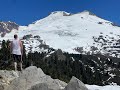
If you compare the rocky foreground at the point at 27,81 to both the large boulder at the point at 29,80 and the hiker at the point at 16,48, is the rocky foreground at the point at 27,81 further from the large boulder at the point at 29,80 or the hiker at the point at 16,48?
the hiker at the point at 16,48

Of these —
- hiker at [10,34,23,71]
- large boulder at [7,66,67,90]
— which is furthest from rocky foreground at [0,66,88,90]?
hiker at [10,34,23,71]

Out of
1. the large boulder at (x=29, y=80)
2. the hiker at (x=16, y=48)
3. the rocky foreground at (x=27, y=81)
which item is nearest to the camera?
the rocky foreground at (x=27, y=81)

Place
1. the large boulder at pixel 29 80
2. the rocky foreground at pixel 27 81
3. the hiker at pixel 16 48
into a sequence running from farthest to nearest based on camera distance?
the hiker at pixel 16 48 → the large boulder at pixel 29 80 → the rocky foreground at pixel 27 81

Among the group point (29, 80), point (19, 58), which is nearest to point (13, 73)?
point (19, 58)

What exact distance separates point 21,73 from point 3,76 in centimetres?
144

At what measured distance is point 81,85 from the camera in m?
21.5

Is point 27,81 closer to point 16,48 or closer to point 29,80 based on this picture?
point 29,80

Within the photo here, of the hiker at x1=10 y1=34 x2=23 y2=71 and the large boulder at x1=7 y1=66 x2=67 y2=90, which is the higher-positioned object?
the hiker at x1=10 y1=34 x2=23 y2=71

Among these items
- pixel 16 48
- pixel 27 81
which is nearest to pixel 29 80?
pixel 27 81

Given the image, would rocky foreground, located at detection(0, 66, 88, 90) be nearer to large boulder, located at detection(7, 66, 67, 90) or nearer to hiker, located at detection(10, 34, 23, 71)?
large boulder, located at detection(7, 66, 67, 90)

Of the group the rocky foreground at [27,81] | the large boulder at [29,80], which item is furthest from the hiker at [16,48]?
the large boulder at [29,80]

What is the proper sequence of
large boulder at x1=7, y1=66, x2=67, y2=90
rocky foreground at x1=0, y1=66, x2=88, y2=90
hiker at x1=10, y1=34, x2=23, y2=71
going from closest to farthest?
1. rocky foreground at x1=0, y1=66, x2=88, y2=90
2. large boulder at x1=7, y1=66, x2=67, y2=90
3. hiker at x1=10, y1=34, x2=23, y2=71

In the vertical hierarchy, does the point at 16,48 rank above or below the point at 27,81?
above

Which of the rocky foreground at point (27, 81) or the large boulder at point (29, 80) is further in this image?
the large boulder at point (29, 80)
